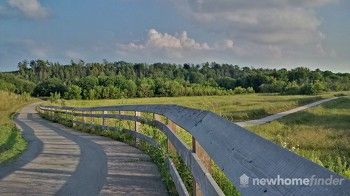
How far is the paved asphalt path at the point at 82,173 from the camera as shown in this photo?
7.48 metres

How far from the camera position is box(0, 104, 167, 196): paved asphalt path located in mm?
7480

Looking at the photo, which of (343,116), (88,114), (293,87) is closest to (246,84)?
(293,87)

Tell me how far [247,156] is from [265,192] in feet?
1.94

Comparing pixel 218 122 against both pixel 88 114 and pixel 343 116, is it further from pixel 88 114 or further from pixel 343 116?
pixel 343 116

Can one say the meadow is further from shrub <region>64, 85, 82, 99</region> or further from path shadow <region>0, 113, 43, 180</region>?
shrub <region>64, 85, 82, 99</region>

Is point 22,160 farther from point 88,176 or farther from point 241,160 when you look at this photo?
point 241,160

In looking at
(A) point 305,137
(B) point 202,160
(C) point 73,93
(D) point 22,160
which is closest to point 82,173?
(D) point 22,160

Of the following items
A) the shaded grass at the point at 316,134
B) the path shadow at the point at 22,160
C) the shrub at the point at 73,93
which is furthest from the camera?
the shrub at the point at 73,93

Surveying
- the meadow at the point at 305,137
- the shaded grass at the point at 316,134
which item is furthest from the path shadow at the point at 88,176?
the shaded grass at the point at 316,134

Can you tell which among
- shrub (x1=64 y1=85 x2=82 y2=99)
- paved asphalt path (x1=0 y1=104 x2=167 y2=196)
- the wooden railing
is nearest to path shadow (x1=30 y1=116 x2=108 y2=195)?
paved asphalt path (x1=0 y1=104 x2=167 y2=196)

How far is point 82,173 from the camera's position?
905cm

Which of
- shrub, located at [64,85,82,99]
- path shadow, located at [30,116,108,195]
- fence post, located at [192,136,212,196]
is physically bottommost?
shrub, located at [64,85,82,99]

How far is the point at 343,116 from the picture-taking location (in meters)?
66.3

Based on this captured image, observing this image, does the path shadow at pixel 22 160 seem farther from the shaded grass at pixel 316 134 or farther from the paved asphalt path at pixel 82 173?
the shaded grass at pixel 316 134
